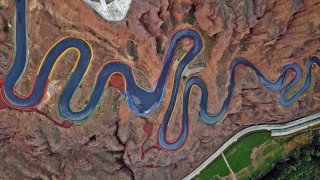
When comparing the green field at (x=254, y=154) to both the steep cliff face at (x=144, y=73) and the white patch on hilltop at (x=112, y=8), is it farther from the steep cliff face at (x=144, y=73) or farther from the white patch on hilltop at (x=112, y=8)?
the white patch on hilltop at (x=112, y=8)

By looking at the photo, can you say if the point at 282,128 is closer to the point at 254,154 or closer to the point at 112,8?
the point at 254,154

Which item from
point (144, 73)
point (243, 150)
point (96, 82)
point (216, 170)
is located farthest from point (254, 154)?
point (96, 82)

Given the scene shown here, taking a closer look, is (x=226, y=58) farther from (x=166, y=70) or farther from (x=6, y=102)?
(x=6, y=102)

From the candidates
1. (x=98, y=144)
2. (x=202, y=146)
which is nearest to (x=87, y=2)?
(x=98, y=144)

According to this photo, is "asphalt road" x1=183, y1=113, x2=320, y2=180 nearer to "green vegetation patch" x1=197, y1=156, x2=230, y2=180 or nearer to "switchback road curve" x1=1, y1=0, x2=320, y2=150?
"green vegetation patch" x1=197, y1=156, x2=230, y2=180

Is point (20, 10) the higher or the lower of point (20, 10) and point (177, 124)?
the higher

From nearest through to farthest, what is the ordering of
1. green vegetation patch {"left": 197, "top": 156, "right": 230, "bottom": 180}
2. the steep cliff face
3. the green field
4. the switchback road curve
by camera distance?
1. the steep cliff face
2. the switchback road curve
3. green vegetation patch {"left": 197, "top": 156, "right": 230, "bottom": 180}
4. the green field

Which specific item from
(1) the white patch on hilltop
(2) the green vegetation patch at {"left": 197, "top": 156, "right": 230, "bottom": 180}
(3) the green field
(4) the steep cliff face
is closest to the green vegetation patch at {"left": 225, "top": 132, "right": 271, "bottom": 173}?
(3) the green field
